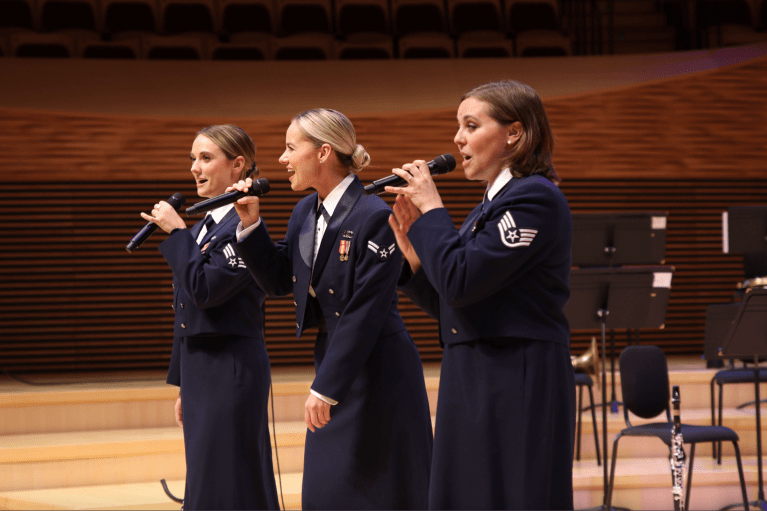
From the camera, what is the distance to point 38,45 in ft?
22.6

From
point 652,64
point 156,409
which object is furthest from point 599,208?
point 156,409

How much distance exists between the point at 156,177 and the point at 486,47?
3.35m

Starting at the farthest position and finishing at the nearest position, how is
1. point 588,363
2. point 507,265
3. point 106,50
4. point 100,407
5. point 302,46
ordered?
point 302,46
point 106,50
point 588,363
point 100,407
point 507,265

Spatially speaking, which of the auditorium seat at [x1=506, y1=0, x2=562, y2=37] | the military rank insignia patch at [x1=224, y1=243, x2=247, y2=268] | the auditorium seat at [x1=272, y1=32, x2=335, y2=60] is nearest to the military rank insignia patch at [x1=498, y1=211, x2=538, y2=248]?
the military rank insignia patch at [x1=224, y1=243, x2=247, y2=268]

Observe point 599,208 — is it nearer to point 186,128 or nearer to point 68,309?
point 186,128

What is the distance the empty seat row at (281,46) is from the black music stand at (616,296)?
3723 millimetres

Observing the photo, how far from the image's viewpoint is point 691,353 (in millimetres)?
7055

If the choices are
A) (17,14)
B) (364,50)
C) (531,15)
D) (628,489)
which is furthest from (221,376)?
(531,15)

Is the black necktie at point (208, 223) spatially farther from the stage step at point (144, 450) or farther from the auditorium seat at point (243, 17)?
the auditorium seat at point (243, 17)

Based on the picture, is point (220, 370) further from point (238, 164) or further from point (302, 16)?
point (302, 16)

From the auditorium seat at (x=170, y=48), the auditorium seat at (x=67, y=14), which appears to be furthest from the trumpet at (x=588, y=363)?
the auditorium seat at (x=67, y=14)

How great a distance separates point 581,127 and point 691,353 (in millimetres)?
2312

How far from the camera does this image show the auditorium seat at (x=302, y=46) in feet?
24.0

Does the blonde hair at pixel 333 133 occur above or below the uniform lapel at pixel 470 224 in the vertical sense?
above
